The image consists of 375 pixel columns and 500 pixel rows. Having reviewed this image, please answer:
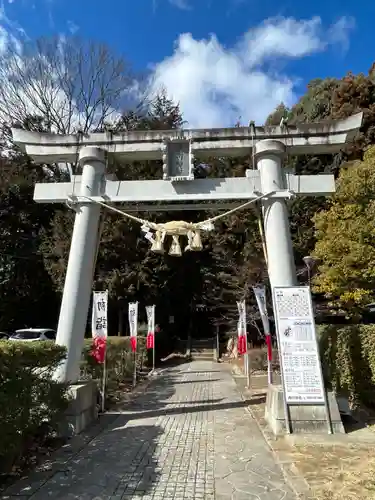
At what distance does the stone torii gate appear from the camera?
7926 mm

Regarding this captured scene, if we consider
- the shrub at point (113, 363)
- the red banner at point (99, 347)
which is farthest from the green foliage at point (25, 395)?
the shrub at point (113, 363)

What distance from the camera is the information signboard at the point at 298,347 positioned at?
647 centimetres

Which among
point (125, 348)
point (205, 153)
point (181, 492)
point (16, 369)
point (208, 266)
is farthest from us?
point (208, 266)

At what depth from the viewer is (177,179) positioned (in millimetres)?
8102

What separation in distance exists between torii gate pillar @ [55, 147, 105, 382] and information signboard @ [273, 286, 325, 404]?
12.7 ft

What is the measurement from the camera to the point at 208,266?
82.8 feet

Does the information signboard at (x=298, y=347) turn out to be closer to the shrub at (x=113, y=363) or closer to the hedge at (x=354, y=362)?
the hedge at (x=354, y=362)

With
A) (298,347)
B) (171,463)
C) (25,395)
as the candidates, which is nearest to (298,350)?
(298,347)

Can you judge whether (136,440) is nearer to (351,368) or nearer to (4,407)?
(4,407)

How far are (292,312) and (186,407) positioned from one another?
4.07 metres

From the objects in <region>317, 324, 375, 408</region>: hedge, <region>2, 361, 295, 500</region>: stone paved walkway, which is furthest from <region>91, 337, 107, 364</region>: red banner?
<region>317, 324, 375, 408</region>: hedge

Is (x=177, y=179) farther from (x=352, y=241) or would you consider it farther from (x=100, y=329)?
(x=352, y=241)

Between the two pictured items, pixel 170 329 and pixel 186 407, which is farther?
pixel 170 329

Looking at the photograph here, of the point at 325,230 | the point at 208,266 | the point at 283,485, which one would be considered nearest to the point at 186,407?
the point at 283,485
